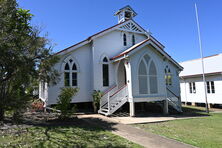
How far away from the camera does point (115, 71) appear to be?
15.4m

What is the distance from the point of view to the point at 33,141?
595 centimetres

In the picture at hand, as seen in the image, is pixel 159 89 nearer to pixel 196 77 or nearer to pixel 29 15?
pixel 196 77

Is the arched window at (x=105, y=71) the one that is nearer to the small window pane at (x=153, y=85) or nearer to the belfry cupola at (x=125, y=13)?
the small window pane at (x=153, y=85)

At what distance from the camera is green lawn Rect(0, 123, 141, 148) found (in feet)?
18.7

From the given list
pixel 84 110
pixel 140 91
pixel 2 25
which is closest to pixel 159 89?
pixel 140 91

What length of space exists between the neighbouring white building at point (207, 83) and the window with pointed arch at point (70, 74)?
51.2 ft

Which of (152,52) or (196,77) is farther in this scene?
(196,77)

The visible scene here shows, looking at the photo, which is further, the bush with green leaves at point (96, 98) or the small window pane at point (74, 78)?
the small window pane at point (74, 78)

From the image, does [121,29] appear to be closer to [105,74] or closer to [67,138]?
[105,74]

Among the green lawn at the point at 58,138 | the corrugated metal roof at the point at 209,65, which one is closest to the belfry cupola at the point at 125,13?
the corrugated metal roof at the point at 209,65

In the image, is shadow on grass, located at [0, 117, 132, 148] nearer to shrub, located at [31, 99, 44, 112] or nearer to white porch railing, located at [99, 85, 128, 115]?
shrub, located at [31, 99, 44, 112]

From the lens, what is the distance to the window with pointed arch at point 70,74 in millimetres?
13734

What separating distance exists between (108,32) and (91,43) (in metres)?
2.26

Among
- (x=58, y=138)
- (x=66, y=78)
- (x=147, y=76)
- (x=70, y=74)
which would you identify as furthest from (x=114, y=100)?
(x=58, y=138)
